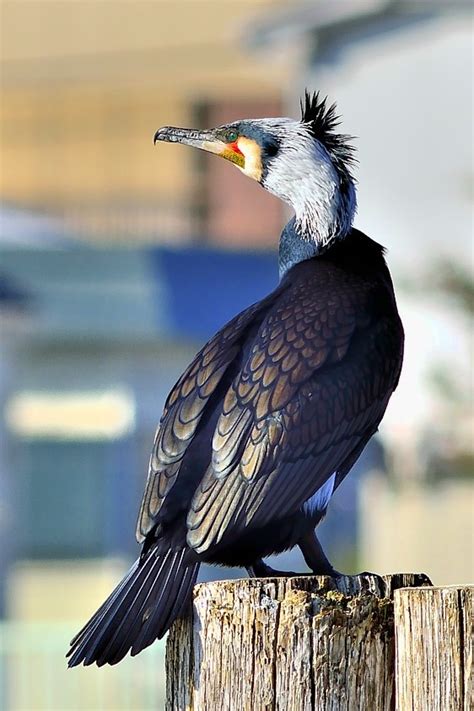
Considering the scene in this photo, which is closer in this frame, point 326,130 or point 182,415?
point 182,415

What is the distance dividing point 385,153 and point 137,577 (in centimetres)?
1161

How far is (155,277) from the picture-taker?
9.84m

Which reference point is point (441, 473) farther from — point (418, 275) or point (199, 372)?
point (199, 372)

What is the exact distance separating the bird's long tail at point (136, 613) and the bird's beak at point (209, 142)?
79 centimetres

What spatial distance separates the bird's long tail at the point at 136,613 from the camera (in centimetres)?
263

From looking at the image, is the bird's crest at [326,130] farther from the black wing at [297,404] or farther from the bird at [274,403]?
the black wing at [297,404]

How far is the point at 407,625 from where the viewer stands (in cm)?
253

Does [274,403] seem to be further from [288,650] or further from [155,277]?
[155,277]

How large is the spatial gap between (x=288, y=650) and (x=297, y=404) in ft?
1.64

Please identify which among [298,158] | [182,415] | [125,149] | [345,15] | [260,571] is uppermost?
[125,149]

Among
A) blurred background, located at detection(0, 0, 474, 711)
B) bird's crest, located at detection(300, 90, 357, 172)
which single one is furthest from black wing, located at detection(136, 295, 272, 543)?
blurred background, located at detection(0, 0, 474, 711)

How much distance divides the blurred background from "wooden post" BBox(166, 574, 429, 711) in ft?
13.7

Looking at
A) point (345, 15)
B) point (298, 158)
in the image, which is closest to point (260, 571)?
point (298, 158)

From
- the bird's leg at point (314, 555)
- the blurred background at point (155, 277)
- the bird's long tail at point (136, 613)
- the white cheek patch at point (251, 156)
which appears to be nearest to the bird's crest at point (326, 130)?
the white cheek patch at point (251, 156)
